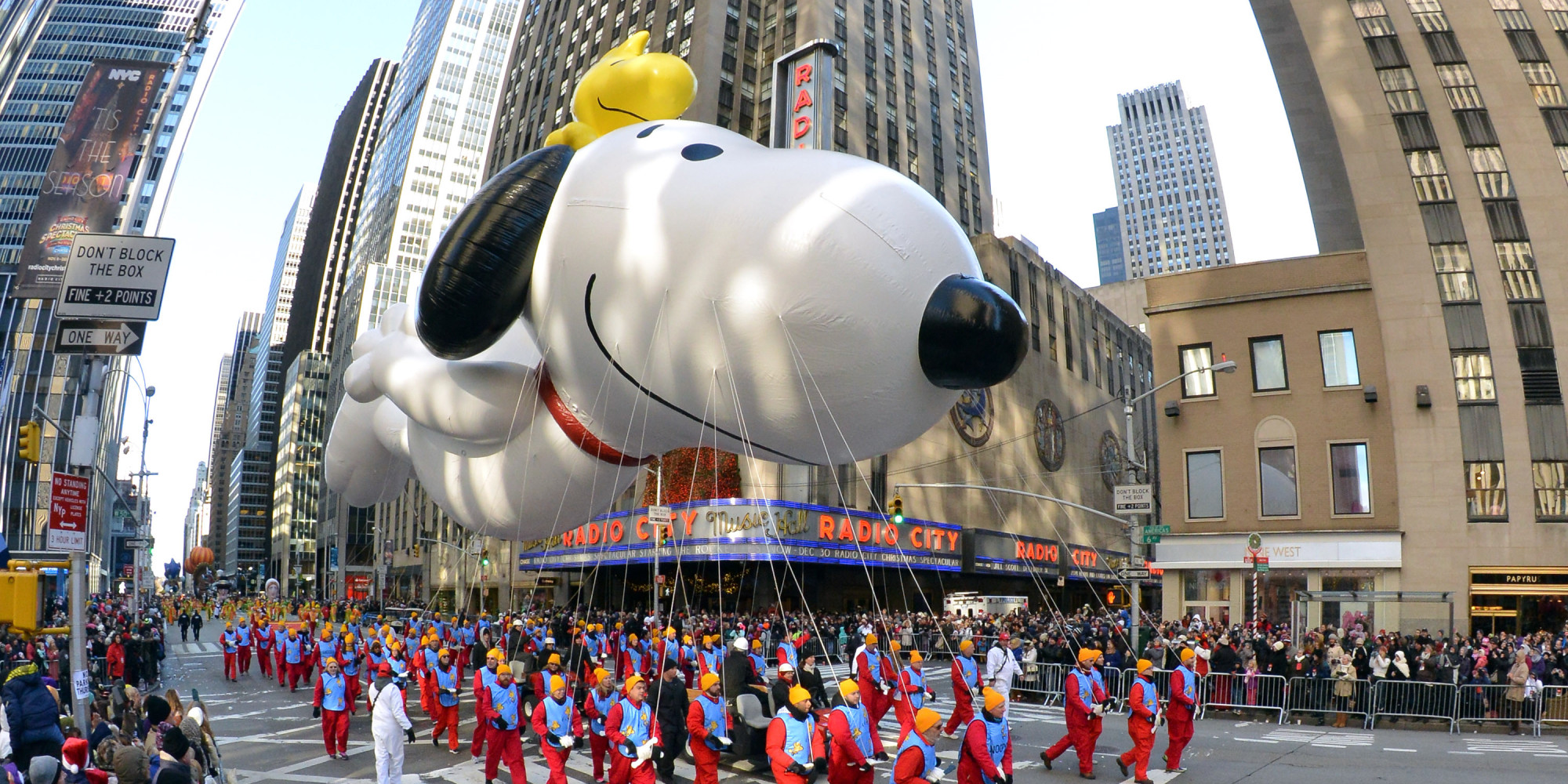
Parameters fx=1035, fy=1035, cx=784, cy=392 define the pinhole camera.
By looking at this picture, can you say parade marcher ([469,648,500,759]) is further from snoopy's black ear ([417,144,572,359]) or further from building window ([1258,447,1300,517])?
building window ([1258,447,1300,517])

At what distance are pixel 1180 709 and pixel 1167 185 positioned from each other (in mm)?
175999

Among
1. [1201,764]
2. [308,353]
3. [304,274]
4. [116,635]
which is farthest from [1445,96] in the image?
[304,274]

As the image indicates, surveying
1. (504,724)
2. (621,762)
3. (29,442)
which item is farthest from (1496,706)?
(29,442)

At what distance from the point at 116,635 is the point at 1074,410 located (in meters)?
47.6

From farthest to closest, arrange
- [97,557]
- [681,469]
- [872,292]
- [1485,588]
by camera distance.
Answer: [97,557]
[681,469]
[1485,588]
[872,292]

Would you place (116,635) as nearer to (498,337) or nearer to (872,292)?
(498,337)

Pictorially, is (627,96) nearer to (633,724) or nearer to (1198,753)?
(633,724)

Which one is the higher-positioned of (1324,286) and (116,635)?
(1324,286)

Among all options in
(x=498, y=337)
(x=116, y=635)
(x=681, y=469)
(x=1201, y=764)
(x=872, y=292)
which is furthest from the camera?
(x=681, y=469)

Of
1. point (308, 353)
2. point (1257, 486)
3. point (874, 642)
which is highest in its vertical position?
point (308, 353)

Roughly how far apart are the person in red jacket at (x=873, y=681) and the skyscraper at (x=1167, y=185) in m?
162

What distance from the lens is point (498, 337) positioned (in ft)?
22.2

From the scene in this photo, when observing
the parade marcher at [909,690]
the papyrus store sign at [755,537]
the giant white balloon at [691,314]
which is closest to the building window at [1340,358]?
the papyrus store sign at [755,537]

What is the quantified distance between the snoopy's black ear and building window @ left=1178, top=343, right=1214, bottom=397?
25171 millimetres
